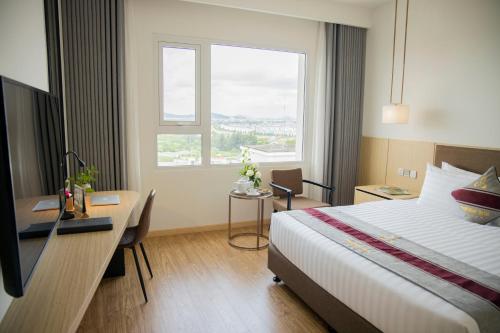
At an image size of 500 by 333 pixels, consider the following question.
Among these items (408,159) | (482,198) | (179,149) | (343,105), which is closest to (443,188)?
(482,198)

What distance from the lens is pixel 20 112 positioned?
1.28m

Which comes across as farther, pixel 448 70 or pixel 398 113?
pixel 398 113

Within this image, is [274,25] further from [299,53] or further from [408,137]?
[408,137]

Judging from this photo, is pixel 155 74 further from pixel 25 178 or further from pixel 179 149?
pixel 25 178

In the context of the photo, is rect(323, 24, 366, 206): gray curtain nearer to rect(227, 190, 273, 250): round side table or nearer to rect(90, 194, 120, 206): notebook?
rect(227, 190, 273, 250): round side table

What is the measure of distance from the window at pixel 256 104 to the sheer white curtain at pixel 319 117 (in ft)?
Answer: 0.69

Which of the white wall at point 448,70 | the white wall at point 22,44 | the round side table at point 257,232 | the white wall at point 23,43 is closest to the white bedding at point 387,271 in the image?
the round side table at point 257,232

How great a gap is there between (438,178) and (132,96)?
3.32 meters

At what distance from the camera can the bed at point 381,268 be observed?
67.6 inches

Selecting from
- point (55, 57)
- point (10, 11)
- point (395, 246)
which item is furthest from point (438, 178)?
point (55, 57)

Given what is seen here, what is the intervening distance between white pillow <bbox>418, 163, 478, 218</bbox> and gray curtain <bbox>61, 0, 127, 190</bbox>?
3217 millimetres

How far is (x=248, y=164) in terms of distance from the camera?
4.12 meters

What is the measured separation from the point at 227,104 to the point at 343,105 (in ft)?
5.38

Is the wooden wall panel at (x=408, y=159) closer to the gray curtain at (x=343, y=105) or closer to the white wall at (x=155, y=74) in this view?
the gray curtain at (x=343, y=105)
